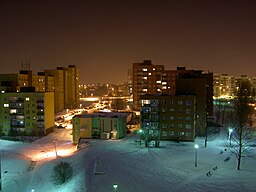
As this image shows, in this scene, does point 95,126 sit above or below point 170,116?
below

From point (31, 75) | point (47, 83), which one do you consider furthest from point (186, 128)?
point (47, 83)

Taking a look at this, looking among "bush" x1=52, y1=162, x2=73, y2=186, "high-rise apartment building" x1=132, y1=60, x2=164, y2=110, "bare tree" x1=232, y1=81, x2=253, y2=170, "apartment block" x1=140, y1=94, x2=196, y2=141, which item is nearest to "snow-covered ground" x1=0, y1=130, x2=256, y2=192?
"bush" x1=52, y1=162, x2=73, y2=186

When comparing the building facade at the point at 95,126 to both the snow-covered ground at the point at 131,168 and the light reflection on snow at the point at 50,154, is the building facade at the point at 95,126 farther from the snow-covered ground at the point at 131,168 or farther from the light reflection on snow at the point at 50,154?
the light reflection on snow at the point at 50,154

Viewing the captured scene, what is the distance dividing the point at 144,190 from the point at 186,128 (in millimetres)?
22978

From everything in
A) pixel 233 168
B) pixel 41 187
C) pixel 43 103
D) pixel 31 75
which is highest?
pixel 31 75

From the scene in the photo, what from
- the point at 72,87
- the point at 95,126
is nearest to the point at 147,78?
the point at 72,87

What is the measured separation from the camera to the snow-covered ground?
102ft

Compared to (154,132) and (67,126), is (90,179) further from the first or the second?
→ (67,126)

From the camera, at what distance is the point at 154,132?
5031 centimetres

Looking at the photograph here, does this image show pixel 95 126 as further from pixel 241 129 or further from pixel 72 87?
pixel 72 87

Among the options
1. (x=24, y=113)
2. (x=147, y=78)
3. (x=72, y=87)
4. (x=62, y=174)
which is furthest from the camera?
(x=72, y=87)

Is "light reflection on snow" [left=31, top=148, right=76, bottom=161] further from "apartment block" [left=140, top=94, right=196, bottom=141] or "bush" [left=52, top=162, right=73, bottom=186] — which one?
"apartment block" [left=140, top=94, right=196, bottom=141]

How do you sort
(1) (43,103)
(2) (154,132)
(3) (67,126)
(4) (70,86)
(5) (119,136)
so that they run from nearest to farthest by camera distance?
(2) (154,132)
(5) (119,136)
(1) (43,103)
(3) (67,126)
(4) (70,86)

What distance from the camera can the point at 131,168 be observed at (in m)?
36.1
